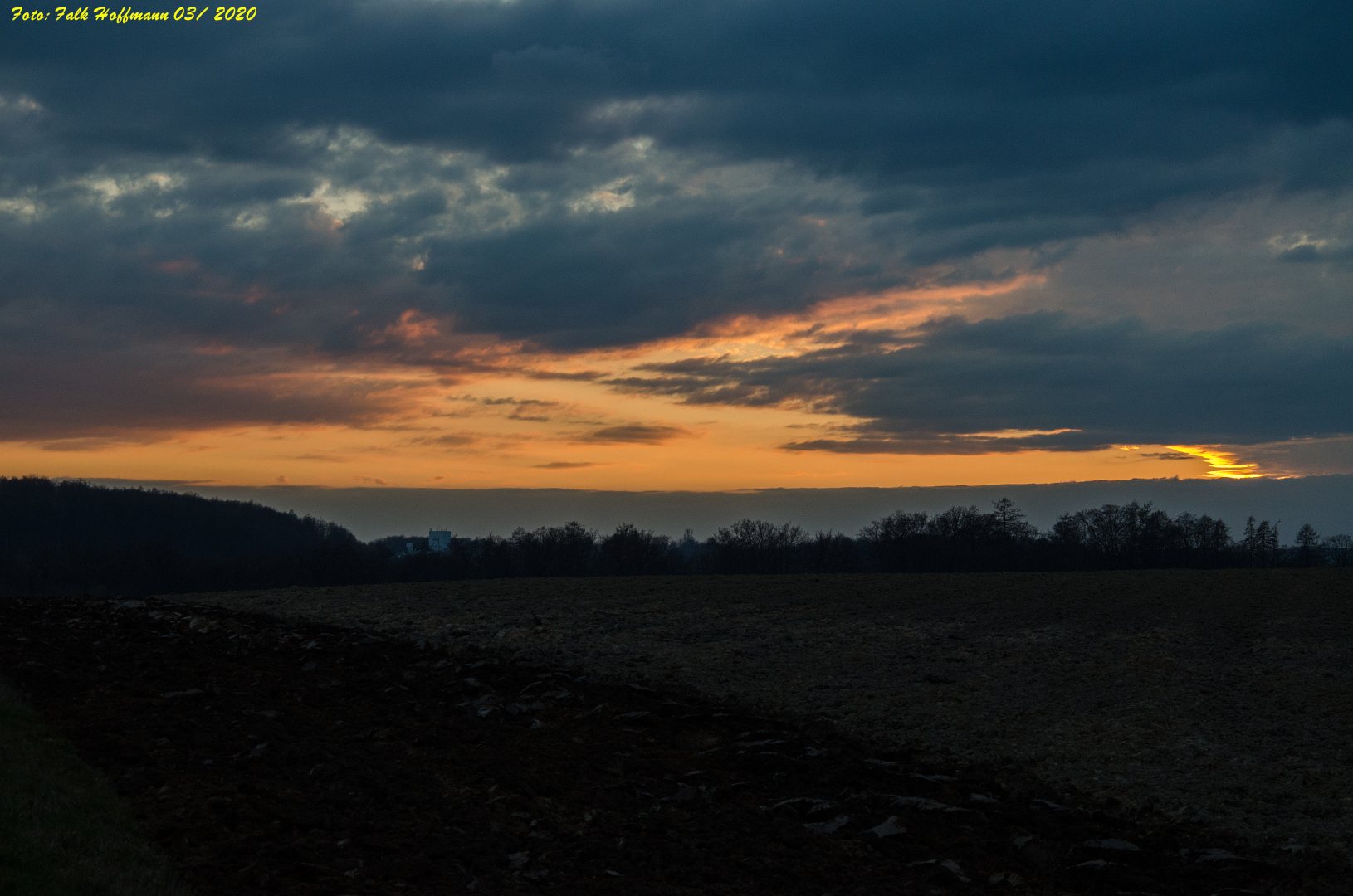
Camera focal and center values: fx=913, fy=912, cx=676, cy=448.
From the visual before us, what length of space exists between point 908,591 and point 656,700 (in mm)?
16142

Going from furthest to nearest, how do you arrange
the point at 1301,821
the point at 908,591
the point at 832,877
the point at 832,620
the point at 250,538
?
the point at 250,538, the point at 908,591, the point at 832,620, the point at 1301,821, the point at 832,877

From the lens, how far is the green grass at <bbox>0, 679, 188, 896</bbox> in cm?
750

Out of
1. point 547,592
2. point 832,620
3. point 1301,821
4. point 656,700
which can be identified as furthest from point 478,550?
point 1301,821

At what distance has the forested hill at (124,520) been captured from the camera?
164625 mm

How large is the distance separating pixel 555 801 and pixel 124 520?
190m

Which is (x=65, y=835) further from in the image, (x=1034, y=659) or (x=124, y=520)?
(x=124, y=520)

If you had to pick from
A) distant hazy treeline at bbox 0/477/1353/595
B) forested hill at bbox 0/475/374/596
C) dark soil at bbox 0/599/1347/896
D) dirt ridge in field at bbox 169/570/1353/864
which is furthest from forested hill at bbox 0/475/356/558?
dark soil at bbox 0/599/1347/896

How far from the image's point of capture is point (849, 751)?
13.8 meters

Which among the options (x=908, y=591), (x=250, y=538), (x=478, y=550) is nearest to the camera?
(x=908, y=591)

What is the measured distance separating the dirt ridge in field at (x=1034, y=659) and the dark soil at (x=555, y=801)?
1.27 metres

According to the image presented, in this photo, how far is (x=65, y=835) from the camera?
8484 millimetres

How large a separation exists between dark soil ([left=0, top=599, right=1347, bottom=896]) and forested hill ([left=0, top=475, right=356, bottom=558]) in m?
152

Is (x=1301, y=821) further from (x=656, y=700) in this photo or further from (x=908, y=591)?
(x=908, y=591)

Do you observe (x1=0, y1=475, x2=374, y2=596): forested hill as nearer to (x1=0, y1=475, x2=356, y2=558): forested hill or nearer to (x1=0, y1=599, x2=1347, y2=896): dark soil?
(x1=0, y1=475, x2=356, y2=558): forested hill
